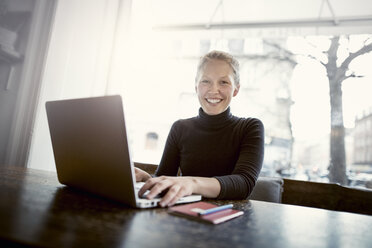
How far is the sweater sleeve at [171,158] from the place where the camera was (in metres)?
1.42

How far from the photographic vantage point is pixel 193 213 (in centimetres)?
57

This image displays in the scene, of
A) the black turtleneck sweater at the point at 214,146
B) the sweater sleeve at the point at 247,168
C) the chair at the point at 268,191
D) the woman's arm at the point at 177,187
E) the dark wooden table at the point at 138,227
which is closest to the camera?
the dark wooden table at the point at 138,227

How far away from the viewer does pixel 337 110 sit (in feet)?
8.05

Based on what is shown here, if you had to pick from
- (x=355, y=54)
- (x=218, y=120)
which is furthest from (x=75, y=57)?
(x=355, y=54)

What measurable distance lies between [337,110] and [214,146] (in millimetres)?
1734

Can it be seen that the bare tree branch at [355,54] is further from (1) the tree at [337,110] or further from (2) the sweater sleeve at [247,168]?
(2) the sweater sleeve at [247,168]

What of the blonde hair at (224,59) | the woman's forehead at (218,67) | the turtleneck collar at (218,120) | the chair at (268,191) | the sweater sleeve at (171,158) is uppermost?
the blonde hair at (224,59)

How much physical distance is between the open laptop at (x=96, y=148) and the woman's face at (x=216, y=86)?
0.72 meters

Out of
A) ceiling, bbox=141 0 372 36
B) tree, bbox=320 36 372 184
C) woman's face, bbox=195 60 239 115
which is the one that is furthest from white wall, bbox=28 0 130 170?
tree, bbox=320 36 372 184

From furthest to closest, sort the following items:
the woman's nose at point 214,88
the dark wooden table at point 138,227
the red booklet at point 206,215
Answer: the woman's nose at point 214,88, the red booklet at point 206,215, the dark wooden table at point 138,227

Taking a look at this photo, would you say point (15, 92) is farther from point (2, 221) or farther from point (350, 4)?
point (350, 4)

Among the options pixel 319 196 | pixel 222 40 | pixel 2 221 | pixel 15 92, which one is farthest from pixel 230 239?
pixel 222 40

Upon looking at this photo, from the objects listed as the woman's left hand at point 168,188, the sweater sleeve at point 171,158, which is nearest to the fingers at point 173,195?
the woman's left hand at point 168,188

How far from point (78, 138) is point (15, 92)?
58.9 inches
